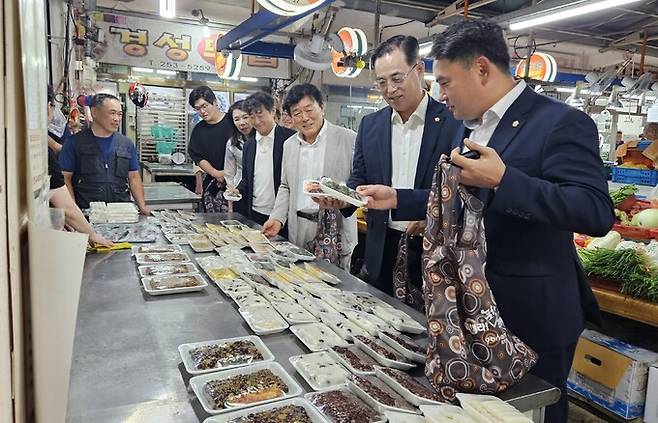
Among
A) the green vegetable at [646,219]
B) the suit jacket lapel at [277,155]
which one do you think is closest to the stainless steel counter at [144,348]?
the suit jacket lapel at [277,155]

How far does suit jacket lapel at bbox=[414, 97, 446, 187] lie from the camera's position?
2.56m

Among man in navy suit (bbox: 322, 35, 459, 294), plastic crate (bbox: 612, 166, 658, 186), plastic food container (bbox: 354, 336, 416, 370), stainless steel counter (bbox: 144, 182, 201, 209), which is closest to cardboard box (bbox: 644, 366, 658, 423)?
man in navy suit (bbox: 322, 35, 459, 294)

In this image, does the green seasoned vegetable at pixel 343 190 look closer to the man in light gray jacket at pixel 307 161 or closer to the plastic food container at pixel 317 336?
the plastic food container at pixel 317 336

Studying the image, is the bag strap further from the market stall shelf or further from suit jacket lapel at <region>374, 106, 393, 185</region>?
the market stall shelf

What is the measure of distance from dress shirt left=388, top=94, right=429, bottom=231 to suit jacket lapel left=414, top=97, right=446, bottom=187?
0.10 feet

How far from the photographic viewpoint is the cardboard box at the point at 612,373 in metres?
2.47

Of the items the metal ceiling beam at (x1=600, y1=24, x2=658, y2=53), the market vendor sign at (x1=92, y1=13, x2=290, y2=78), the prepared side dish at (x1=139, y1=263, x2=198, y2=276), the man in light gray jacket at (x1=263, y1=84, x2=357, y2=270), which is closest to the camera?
the prepared side dish at (x1=139, y1=263, x2=198, y2=276)

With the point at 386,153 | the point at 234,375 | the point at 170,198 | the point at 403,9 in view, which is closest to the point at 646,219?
the point at 386,153

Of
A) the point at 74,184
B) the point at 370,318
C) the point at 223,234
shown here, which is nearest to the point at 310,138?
the point at 223,234

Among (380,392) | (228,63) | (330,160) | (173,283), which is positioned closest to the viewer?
A: (380,392)

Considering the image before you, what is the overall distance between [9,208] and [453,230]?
105 cm

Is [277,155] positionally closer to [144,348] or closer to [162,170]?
[144,348]

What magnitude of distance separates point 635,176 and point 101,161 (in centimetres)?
500

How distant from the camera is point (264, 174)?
4.08 meters
